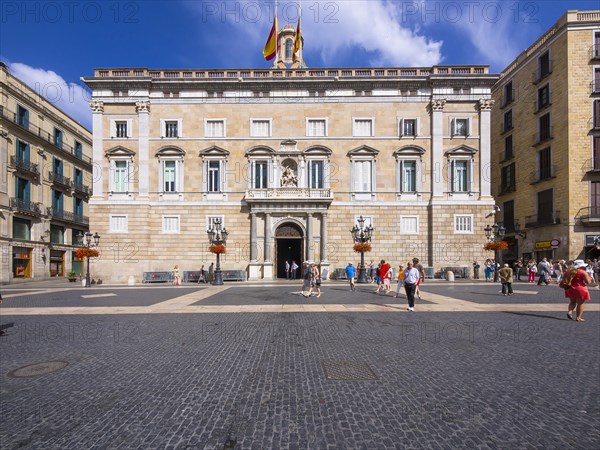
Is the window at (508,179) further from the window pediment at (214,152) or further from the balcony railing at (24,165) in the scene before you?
the balcony railing at (24,165)

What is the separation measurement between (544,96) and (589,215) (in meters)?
13.0

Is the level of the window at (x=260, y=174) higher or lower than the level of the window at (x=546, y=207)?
higher

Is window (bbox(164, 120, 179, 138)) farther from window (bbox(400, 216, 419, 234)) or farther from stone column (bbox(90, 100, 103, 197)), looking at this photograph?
window (bbox(400, 216, 419, 234))

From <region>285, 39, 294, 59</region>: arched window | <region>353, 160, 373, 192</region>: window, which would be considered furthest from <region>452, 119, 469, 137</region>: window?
<region>285, 39, 294, 59</region>: arched window

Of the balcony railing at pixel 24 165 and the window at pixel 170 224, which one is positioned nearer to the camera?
the window at pixel 170 224

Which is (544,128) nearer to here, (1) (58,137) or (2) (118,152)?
(2) (118,152)

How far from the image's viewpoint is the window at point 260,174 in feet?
95.5

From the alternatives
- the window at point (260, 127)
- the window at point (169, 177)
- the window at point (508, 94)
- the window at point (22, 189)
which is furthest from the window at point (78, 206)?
the window at point (508, 94)

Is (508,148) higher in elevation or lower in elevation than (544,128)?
lower

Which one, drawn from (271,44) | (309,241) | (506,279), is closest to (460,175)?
(309,241)

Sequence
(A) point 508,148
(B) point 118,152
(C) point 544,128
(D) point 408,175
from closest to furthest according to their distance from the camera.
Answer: (B) point 118,152
(D) point 408,175
(C) point 544,128
(A) point 508,148

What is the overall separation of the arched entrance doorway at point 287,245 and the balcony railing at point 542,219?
23.6m

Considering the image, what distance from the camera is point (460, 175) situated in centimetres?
2914

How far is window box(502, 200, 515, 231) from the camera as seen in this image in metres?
36.9
